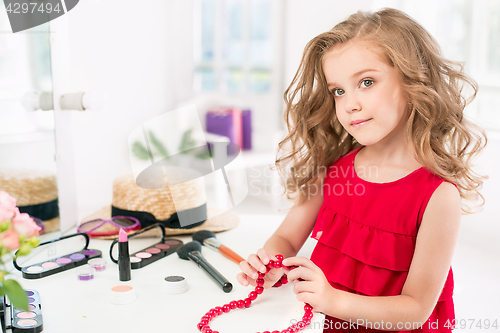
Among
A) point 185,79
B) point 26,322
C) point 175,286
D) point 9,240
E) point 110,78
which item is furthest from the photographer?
point 185,79

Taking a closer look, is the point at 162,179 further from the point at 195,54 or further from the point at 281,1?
the point at 195,54

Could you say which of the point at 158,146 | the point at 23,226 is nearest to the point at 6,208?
the point at 23,226

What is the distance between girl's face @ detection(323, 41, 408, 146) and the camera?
2.26 ft

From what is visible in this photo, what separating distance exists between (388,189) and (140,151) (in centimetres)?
53

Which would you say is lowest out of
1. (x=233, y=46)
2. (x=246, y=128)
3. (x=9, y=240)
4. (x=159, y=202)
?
(x=246, y=128)

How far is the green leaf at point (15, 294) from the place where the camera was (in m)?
0.38

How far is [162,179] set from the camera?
896 mm

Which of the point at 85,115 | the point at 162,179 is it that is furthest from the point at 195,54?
the point at 162,179

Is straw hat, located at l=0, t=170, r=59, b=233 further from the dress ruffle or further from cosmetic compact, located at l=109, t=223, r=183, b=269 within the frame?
the dress ruffle

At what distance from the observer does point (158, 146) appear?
3.35ft

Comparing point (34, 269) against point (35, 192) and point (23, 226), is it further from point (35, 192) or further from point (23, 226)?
point (23, 226)

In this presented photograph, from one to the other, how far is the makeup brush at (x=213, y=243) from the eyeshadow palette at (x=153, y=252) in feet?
0.13

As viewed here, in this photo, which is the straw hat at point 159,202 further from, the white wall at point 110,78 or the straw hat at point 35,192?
the white wall at point 110,78

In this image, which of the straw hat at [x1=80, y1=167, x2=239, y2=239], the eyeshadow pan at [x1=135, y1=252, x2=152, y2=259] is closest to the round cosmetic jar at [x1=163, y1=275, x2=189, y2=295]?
the eyeshadow pan at [x1=135, y1=252, x2=152, y2=259]
